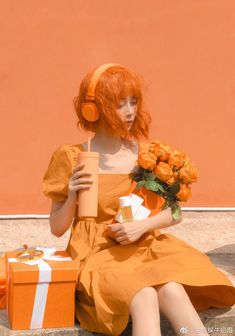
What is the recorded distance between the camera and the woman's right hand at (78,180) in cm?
284

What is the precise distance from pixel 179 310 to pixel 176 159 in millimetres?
771

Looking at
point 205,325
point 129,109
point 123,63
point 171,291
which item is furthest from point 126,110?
point 123,63

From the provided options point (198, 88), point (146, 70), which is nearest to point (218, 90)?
point (198, 88)

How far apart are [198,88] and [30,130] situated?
1601 millimetres

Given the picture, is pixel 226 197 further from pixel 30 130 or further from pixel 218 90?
pixel 30 130

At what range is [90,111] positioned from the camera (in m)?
3.02

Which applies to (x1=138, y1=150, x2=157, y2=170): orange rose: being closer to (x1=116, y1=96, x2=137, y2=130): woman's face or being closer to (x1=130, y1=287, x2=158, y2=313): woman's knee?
(x1=116, y1=96, x2=137, y2=130): woman's face

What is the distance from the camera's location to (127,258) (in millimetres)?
2957

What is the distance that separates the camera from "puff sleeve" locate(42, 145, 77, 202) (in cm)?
307

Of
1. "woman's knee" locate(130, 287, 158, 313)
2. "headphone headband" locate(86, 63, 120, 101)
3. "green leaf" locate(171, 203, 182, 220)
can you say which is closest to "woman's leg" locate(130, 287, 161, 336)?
"woman's knee" locate(130, 287, 158, 313)

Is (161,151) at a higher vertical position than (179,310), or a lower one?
higher

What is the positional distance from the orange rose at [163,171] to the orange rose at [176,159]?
0.09 ft

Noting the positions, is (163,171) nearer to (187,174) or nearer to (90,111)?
(187,174)

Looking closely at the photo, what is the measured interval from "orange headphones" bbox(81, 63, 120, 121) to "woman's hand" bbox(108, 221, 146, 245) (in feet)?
1.75
